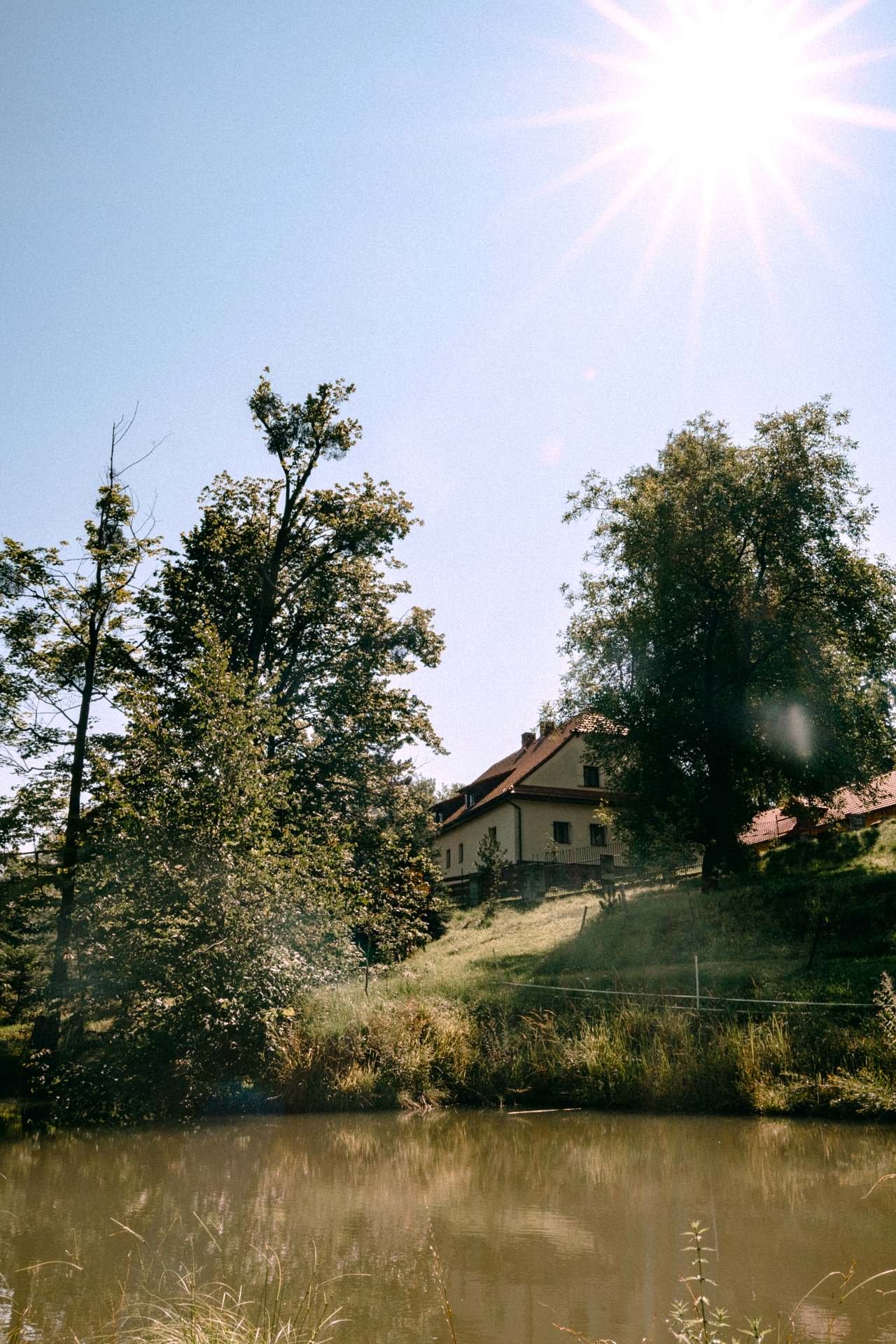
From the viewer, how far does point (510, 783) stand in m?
41.5

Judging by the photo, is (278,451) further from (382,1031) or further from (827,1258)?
(827,1258)

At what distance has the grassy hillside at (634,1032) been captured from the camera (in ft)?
44.0

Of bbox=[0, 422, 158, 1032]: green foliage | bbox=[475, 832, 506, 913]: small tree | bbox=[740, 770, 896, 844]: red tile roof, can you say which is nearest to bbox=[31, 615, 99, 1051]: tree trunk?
bbox=[0, 422, 158, 1032]: green foliage

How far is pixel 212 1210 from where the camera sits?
9.30m

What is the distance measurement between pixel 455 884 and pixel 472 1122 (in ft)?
92.2

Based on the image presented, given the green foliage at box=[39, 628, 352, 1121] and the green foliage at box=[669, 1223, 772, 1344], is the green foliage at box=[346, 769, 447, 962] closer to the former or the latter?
the green foliage at box=[39, 628, 352, 1121]

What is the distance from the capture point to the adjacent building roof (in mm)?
40844

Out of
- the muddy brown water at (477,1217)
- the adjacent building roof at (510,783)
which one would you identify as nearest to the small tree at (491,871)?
the adjacent building roof at (510,783)

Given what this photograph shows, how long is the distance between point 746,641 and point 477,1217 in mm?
20329

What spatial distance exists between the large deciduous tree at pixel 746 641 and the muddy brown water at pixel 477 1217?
47.5ft

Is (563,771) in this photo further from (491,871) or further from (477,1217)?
(477,1217)

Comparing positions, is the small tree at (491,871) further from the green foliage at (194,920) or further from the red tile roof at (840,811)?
the green foliage at (194,920)

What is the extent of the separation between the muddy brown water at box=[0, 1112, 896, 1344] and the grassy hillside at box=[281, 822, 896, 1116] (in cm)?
66

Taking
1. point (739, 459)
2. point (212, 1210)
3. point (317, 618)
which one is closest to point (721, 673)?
point (739, 459)
